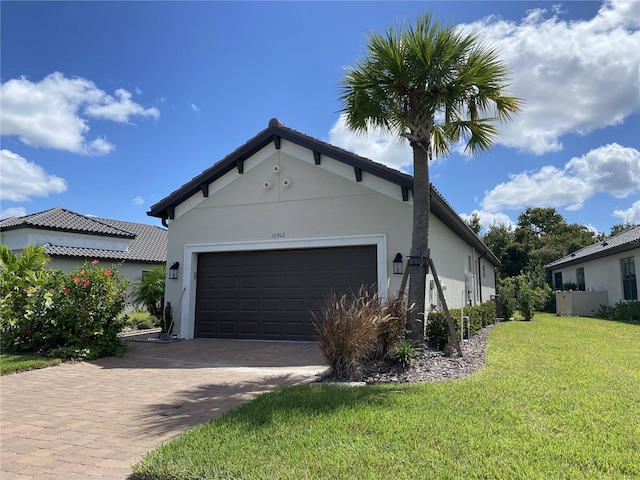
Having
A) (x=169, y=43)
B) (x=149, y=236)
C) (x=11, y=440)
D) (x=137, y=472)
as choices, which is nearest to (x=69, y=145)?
(x=169, y=43)

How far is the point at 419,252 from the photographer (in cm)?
800

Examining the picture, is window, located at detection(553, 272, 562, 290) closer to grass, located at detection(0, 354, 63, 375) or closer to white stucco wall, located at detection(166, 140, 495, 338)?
white stucco wall, located at detection(166, 140, 495, 338)

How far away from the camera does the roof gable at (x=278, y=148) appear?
1019 centimetres

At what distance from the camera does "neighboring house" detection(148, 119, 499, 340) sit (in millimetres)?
10648

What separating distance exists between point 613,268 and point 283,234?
64.5 ft

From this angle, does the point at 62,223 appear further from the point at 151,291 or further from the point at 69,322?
the point at 69,322

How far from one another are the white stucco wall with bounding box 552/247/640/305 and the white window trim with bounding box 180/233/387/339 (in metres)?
15.5

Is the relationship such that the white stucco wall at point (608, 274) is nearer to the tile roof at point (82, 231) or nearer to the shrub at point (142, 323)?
→ the shrub at point (142, 323)

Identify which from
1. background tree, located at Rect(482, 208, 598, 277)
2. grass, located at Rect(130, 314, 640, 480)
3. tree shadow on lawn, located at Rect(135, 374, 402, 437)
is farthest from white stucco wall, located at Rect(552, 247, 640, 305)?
tree shadow on lawn, located at Rect(135, 374, 402, 437)

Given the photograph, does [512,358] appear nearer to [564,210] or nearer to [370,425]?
Result: [370,425]

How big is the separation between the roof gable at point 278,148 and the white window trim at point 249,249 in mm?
1431

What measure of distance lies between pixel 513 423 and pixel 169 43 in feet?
37.6

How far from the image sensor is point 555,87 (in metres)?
12.1

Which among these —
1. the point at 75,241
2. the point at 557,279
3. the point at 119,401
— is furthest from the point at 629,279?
the point at 75,241
